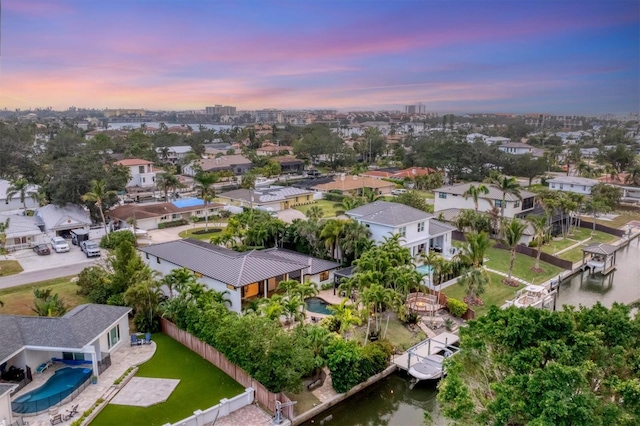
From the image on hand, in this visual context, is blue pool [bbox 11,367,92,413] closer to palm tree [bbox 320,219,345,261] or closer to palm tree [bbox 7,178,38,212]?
palm tree [bbox 320,219,345,261]

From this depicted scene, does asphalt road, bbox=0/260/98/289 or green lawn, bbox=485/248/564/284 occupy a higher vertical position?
asphalt road, bbox=0/260/98/289

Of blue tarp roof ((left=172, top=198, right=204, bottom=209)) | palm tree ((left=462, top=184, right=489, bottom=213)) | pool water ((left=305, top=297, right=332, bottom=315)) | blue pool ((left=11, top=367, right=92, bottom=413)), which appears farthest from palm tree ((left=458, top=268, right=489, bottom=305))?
blue tarp roof ((left=172, top=198, right=204, bottom=209))

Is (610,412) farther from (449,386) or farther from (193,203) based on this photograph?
(193,203)

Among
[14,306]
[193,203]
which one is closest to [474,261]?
[14,306]

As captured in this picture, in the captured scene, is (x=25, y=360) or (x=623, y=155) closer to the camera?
(x=25, y=360)

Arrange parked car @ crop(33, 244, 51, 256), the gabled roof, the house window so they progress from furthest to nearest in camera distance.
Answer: the gabled roof < parked car @ crop(33, 244, 51, 256) < the house window

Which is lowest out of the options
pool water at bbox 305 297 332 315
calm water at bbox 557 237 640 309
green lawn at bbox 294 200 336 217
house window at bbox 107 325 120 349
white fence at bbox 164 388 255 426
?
calm water at bbox 557 237 640 309

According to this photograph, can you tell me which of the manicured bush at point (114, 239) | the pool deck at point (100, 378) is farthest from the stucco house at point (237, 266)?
the manicured bush at point (114, 239)

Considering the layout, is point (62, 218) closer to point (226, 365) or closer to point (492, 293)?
point (226, 365)
